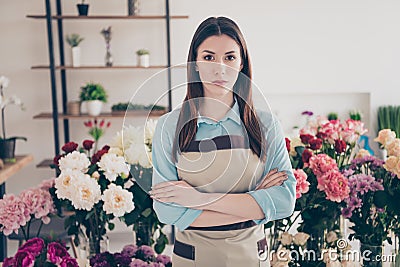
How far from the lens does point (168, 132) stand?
115 centimetres

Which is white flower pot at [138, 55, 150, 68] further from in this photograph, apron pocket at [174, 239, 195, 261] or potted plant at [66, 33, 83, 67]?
apron pocket at [174, 239, 195, 261]

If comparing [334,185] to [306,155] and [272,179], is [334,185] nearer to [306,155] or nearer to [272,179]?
[306,155]

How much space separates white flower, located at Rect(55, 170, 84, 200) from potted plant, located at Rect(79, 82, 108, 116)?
2607 millimetres

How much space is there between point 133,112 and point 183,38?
3.23 metres

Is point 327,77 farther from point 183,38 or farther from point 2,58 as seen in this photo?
point 2,58

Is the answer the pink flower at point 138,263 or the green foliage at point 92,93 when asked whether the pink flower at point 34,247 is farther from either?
the green foliage at point 92,93

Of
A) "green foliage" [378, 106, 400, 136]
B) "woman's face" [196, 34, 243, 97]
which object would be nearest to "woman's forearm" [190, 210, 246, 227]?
"woman's face" [196, 34, 243, 97]

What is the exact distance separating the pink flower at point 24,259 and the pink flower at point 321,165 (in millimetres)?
791

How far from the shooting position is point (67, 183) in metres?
1.46

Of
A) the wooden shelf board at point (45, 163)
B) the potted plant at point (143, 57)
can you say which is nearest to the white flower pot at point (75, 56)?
the potted plant at point (143, 57)

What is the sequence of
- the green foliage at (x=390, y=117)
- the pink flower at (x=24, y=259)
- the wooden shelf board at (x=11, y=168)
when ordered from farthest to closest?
the green foliage at (x=390, y=117) < the wooden shelf board at (x=11, y=168) < the pink flower at (x=24, y=259)

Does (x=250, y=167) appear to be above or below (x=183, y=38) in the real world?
below

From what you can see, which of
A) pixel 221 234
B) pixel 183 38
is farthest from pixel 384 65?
pixel 221 234

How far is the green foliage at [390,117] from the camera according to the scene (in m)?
4.30
